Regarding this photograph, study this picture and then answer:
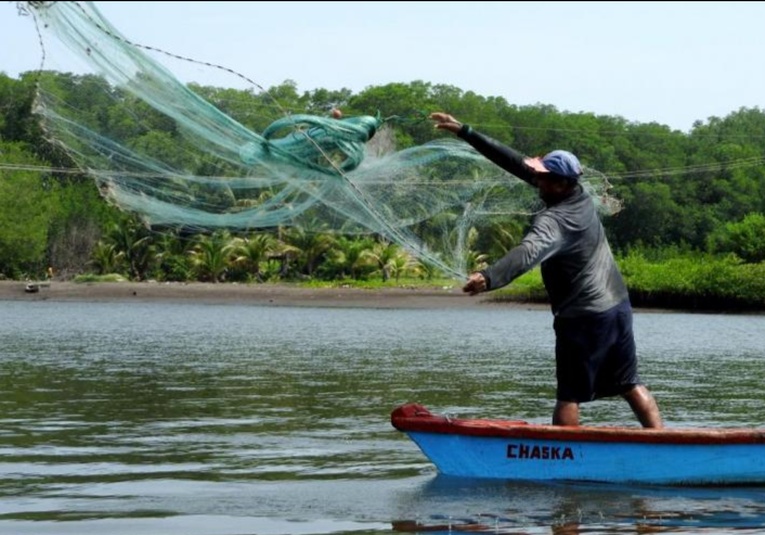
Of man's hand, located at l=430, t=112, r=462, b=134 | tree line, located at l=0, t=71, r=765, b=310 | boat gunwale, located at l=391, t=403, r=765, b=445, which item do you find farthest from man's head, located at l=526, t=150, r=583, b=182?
tree line, located at l=0, t=71, r=765, b=310

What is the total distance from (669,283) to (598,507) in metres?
45.3

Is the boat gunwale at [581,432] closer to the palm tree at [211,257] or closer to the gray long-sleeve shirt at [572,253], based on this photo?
the gray long-sleeve shirt at [572,253]

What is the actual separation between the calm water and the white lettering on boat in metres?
0.25

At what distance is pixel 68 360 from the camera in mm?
24125

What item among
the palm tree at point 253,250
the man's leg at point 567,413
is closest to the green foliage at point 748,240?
the palm tree at point 253,250

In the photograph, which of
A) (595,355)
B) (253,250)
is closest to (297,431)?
(595,355)

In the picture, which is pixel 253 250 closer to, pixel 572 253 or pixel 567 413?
pixel 567 413

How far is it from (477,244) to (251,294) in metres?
21.5

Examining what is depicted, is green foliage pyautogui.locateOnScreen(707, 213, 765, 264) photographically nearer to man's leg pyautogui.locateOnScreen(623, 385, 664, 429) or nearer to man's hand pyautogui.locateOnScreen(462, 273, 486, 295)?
man's leg pyautogui.locateOnScreen(623, 385, 664, 429)

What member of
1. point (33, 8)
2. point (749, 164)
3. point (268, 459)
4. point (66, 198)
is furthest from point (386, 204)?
point (749, 164)

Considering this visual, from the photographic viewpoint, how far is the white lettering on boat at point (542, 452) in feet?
32.8

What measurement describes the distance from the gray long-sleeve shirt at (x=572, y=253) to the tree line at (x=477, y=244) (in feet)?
97.4

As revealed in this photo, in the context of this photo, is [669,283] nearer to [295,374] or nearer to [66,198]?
[66,198]

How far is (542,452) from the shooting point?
32.9 feet
